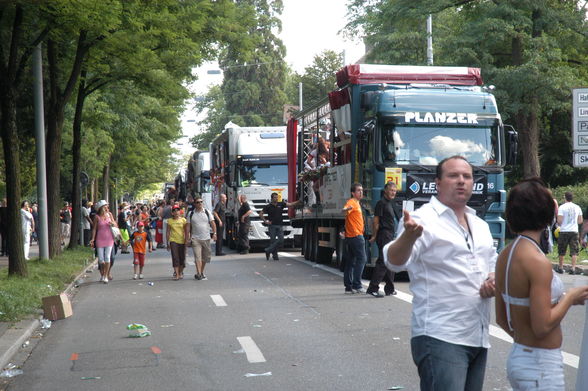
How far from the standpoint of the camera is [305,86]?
7225 cm

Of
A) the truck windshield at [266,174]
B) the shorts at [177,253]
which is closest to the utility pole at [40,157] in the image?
the shorts at [177,253]

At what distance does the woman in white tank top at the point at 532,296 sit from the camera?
3.84m

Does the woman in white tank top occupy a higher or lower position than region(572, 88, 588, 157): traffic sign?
lower

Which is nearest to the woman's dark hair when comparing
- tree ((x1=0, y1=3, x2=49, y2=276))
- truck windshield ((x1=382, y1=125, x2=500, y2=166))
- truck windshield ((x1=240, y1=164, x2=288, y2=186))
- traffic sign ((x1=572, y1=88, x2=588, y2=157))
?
truck windshield ((x1=382, y1=125, x2=500, y2=166))

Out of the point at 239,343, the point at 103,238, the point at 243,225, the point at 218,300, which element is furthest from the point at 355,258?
the point at 243,225

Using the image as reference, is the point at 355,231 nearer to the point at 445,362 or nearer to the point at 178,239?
the point at 178,239

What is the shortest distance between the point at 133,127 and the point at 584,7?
1738 centimetres

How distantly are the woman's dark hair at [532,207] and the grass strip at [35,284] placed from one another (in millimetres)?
8855

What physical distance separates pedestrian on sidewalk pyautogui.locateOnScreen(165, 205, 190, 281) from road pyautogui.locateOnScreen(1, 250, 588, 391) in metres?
2.44

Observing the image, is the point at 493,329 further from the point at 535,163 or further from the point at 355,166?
the point at 535,163

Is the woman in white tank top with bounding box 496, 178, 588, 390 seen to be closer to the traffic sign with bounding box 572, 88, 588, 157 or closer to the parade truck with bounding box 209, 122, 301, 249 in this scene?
the traffic sign with bounding box 572, 88, 588, 157

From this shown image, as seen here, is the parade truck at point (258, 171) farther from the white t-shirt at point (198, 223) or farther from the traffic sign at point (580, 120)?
the traffic sign at point (580, 120)

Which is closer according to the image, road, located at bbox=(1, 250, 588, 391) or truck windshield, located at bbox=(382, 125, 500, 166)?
road, located at bbox=(1, 250, 588, 391)

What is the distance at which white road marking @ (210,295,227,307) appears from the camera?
13898mm
